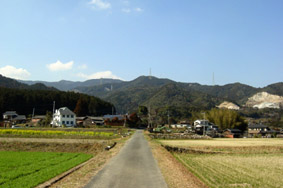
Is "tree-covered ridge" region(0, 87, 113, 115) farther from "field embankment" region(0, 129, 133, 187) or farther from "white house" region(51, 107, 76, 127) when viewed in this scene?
"field embankment" region(0, 129, 133, 187)

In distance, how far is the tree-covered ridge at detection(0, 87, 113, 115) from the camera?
107312 millimetres

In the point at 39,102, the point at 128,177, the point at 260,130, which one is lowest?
the point at 260,130

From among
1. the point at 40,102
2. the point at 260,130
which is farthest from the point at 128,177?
the point at 40,102

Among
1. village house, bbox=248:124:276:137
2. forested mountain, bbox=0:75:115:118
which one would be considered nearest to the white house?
forested mountain, bbox=0:75:115:118

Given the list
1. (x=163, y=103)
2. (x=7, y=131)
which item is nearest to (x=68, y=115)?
(x=7, y=131)

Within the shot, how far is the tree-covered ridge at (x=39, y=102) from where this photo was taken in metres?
107

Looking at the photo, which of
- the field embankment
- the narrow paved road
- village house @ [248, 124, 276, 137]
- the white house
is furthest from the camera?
village house @ [248, 124, 276, 137]

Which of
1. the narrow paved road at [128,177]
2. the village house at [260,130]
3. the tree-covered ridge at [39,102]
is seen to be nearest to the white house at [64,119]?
the tree-covered ridge at [39,102]

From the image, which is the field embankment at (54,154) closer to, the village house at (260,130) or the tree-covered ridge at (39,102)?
the village house at (260,130)

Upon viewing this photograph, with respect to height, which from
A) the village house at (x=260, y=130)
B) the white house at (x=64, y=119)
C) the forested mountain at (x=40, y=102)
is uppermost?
the forested mountain at (x=40, y=102)

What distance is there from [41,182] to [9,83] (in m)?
197

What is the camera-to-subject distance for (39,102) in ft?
390

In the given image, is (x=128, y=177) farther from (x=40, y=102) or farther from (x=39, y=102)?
(x=40, y=102)

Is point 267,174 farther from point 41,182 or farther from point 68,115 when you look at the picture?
point 68,115
